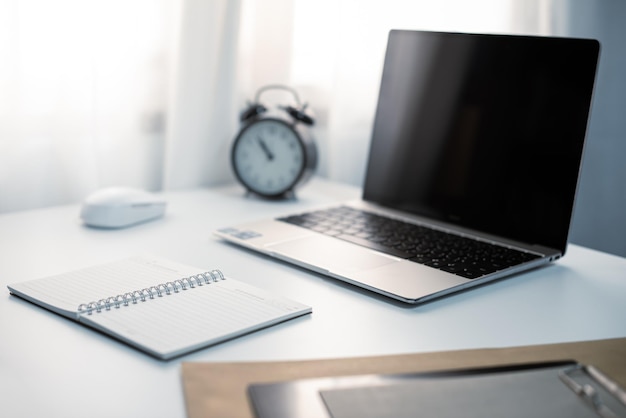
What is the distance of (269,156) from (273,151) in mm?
12

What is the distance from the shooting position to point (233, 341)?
0.81m

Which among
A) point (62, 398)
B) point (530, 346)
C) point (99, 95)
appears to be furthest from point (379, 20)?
point (62, 398)

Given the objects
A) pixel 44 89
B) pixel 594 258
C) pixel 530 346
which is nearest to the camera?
pixel 530 346

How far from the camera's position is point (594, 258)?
3.78 ft

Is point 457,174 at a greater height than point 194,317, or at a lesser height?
greater

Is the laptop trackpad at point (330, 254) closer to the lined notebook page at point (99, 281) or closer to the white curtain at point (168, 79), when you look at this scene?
the lined notebook page at point (99, 281)

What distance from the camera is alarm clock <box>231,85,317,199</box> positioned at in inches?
55.9

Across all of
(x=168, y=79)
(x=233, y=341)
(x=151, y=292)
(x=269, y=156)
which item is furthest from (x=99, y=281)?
(x=168, y=79)

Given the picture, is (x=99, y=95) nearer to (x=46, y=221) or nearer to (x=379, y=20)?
(x=46, y=221)

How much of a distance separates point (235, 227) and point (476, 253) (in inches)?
14.4

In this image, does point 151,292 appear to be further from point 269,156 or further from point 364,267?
point 269,156

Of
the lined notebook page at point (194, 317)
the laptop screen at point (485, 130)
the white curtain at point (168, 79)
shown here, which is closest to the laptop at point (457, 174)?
the laptop screen at point (485, 130)

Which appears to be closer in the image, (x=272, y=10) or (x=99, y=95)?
(x=99, y=95)

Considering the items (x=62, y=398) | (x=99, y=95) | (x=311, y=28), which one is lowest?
(x=62, y=398)
